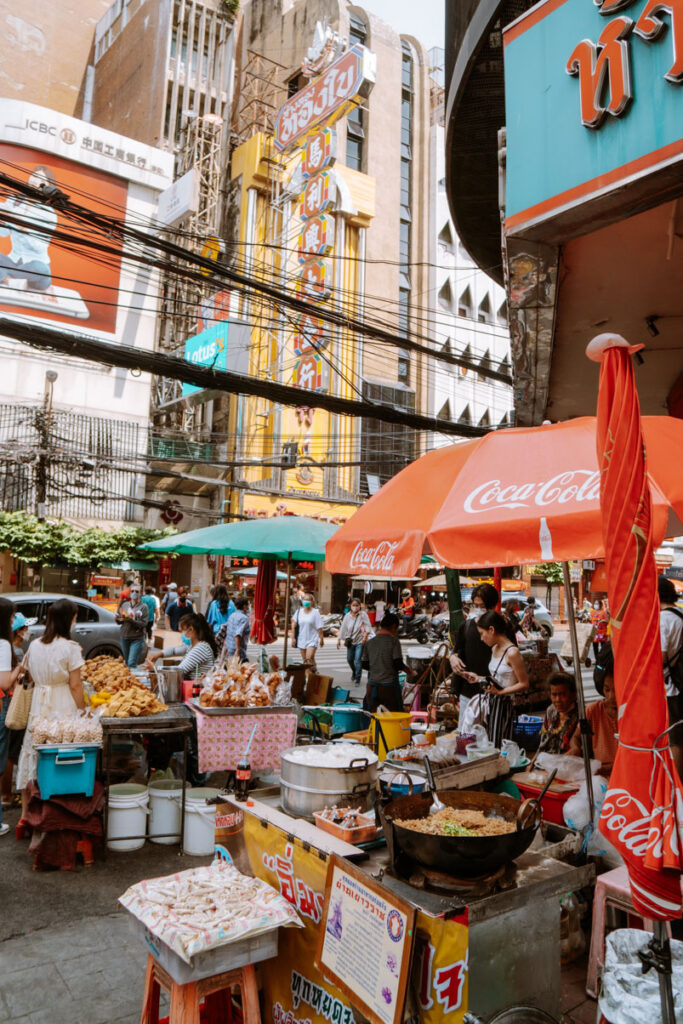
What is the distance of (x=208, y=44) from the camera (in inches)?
1481

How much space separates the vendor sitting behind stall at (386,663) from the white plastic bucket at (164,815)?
10.7 feet

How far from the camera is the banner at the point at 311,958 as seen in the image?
2.49m

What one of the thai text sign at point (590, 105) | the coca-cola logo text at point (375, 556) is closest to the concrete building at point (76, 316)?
the coca-cola logo text at point (375, 556)

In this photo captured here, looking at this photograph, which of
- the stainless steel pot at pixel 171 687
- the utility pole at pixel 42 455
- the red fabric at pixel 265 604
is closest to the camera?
the stainless steel pot at pixel 171 687

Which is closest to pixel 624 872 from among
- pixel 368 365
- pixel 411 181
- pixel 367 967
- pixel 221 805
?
pixel 367 967

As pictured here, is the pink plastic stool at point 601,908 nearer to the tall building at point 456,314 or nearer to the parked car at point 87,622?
the parked car at point 87,622

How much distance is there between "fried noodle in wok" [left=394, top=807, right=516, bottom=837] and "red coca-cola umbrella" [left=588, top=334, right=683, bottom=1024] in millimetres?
663

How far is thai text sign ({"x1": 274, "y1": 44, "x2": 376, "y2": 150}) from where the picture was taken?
22.4 m

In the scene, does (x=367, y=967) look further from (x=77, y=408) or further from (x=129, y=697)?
(x=77, y=408)

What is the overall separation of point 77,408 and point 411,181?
2272cm

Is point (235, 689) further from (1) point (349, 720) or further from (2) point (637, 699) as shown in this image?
(2) point (637, 699)

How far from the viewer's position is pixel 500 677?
612cm

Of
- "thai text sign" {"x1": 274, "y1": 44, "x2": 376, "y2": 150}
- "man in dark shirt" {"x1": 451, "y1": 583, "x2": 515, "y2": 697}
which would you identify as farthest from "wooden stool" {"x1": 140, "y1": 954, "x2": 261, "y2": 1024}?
"thai text sign" {"x1": 274, "y1": 44, "x2": 376, "y2": 150}

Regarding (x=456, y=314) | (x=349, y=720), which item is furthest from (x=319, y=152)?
→ (x=349, y=720)
